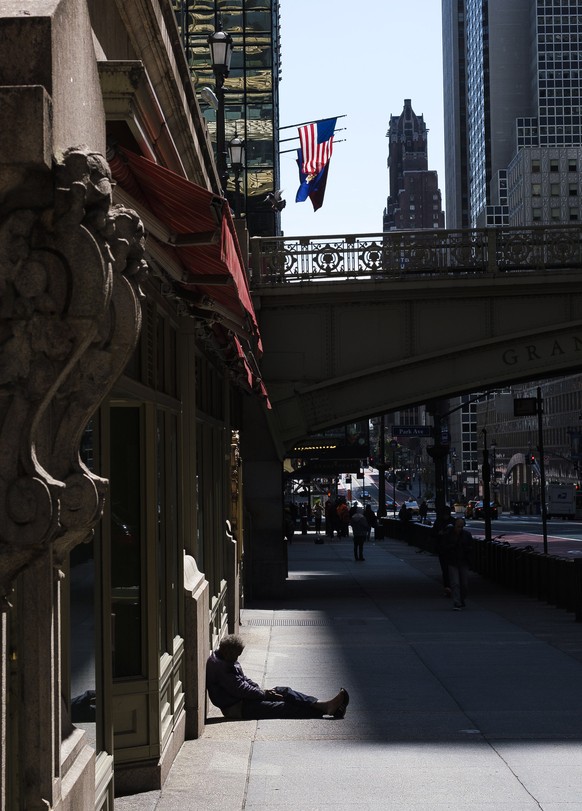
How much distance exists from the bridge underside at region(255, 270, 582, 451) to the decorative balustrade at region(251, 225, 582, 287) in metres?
0.28

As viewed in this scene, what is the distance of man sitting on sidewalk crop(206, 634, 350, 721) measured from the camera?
11258 mm

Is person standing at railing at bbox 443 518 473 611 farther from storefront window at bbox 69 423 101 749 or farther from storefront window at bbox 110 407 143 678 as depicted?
storefront window at bbox 69 423 101 749

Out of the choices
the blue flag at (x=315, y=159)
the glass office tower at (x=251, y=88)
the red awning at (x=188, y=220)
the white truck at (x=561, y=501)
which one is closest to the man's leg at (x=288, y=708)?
the red awning at (x=188, y=220)

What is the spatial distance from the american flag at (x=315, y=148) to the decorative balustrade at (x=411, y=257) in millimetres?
3780

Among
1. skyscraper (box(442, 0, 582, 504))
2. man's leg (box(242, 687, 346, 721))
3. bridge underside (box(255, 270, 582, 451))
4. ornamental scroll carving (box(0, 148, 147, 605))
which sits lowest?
man's leg (box(242, 687, 346, 721))

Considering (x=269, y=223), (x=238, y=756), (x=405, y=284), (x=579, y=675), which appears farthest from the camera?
(x=269, y=223)

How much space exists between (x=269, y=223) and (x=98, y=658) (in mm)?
58693

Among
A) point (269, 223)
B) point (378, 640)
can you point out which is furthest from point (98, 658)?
point (269, 223)

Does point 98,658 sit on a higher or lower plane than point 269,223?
lower

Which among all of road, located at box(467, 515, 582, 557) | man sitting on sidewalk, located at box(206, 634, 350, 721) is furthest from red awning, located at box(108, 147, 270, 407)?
road, located at box(467, 515, 582, 557)

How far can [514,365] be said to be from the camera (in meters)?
25.2

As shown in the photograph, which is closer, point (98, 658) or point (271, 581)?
point (98, 658)

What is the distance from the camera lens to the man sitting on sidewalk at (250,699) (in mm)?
11258

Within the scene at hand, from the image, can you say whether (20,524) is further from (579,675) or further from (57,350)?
(579,675)
